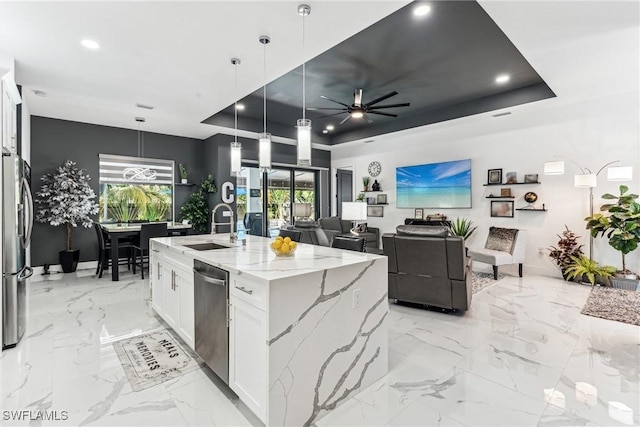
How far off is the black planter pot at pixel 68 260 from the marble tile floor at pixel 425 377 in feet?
7.41

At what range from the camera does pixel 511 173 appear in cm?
585

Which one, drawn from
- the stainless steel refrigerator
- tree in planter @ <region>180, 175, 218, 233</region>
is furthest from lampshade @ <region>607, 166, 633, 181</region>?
the stainless steel refrigerator

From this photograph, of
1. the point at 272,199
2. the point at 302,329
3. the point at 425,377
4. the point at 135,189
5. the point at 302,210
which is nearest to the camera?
the point at 302,329

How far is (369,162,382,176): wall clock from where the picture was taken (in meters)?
8.05

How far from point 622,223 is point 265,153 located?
5.11 meters

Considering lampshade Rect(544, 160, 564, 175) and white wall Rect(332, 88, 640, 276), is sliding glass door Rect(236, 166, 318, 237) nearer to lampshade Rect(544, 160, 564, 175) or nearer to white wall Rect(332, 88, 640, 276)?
white wall Rect(332, 88, 640, 276)

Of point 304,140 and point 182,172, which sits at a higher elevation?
point 182,172

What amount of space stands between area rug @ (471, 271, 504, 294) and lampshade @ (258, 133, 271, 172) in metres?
3.52

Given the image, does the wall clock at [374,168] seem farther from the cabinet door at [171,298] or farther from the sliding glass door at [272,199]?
the cabinet door at [171,298]

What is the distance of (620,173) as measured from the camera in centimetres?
450

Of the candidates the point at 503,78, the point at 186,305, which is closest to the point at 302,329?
the point at 186,305

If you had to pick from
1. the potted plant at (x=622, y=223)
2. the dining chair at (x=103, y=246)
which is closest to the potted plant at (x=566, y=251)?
the potted plant at (x=622, y=223)

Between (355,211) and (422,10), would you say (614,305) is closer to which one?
(355,211)

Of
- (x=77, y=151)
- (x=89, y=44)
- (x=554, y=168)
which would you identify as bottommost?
(x=554, y=168)
